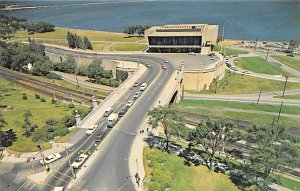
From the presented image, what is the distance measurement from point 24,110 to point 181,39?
76.6 metres

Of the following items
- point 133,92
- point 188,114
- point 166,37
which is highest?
point 166,37

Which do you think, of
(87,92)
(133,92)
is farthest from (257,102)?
(87,92)

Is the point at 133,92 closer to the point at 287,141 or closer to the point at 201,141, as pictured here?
the point at 201,141

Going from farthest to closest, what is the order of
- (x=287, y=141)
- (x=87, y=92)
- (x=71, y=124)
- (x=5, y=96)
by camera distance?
(x=87, y=92), (x=5, y=96), (x=71, y=124), (x=287, y=141)

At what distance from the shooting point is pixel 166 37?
450 ft

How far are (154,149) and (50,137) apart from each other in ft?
81.6

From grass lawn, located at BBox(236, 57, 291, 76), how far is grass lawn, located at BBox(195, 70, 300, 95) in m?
13.2

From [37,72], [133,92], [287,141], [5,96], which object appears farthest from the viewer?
[37,72]

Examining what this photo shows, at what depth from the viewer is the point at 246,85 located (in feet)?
389

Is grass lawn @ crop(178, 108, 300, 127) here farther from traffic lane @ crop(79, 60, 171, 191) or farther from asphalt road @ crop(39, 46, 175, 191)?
traffic lane @ crop(79, 60, 171, 191)

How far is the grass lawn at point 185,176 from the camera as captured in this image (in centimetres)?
5331

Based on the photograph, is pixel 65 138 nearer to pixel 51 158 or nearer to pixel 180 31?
pixel 51 158

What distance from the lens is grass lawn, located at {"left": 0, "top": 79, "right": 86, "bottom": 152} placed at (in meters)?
68.4

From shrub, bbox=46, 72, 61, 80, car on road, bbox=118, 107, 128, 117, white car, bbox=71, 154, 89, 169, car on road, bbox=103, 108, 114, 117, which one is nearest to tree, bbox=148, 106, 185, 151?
white car, bbox=71, 154, 89, 169
